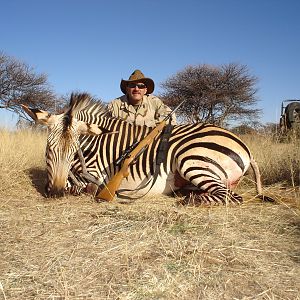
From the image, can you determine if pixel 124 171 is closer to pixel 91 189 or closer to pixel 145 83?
pixel 91 189

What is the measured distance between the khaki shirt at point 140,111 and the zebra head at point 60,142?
3.95ft

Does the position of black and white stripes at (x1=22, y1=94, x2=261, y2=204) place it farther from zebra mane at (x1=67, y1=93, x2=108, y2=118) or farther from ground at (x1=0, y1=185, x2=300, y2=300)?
ground at (x1=0, y1=185, x2=300, y2=300)

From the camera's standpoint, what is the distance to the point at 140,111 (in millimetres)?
4855

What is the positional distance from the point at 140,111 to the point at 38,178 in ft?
5.34

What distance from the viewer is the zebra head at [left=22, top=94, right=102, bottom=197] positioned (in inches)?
125

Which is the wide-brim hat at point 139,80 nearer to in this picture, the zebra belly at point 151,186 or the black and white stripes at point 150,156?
the black and white stripes at point 150,156

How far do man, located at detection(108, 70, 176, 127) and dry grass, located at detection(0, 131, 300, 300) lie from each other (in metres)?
1.99

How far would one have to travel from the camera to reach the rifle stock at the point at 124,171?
317 centimetres

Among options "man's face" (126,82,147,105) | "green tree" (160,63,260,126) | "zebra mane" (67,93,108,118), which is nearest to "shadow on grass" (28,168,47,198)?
"zebra mane" (67,93,108,118)

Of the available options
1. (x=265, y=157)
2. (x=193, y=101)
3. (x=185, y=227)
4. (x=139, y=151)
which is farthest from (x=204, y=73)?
(x=185, y=227)

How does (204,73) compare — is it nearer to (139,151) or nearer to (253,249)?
(139,151)

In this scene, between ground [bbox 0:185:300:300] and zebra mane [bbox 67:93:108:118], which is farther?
zebra mane [bbox 67:93:108:118]

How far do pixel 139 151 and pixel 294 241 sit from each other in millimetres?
1765

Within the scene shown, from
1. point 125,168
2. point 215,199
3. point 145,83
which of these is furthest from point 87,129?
point 145,83
